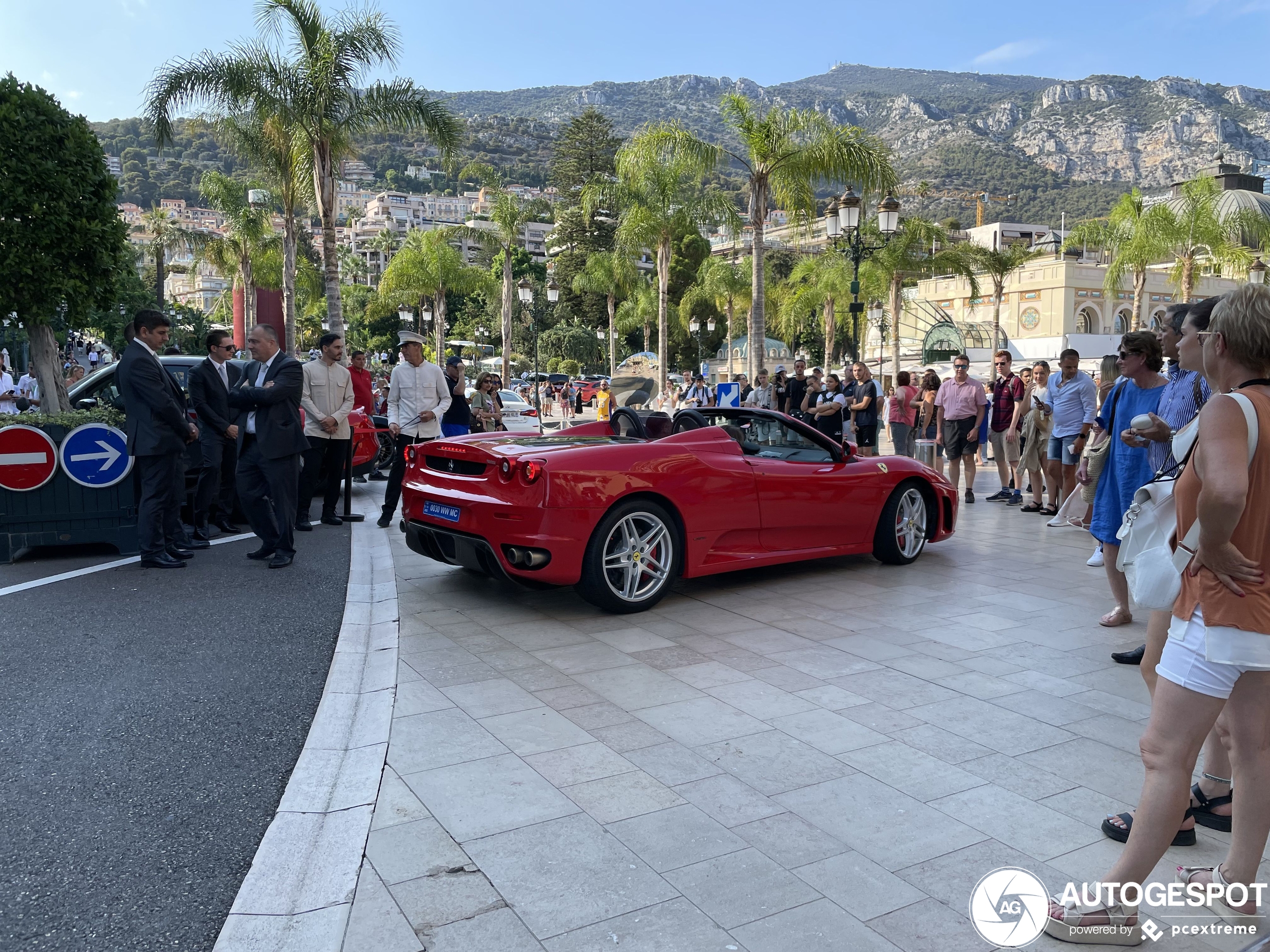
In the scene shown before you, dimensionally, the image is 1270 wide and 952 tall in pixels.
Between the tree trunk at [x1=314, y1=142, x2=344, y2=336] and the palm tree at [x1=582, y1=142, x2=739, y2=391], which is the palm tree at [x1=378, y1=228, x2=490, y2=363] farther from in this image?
the tree trunk at [x1=314, y1=142, x2=344, y2=336]

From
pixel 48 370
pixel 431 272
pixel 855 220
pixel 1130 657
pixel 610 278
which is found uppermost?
pixel 431 272

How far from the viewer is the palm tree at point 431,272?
1921 inches

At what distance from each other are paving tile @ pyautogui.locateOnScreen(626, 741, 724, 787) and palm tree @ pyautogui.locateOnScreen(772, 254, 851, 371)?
1585 inches

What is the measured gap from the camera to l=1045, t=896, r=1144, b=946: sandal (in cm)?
253

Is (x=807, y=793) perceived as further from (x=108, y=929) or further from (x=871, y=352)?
(x=871, y=352)

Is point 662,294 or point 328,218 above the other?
point 328,218

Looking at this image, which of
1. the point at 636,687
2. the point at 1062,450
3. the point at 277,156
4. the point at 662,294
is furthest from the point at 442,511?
the point at 662,294

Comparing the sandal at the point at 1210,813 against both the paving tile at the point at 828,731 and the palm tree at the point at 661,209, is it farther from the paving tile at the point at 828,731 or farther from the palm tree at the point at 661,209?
the palm tree at the point at 661,209

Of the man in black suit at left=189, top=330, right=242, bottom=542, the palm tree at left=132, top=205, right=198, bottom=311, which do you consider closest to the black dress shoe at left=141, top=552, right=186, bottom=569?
the man in black suit at left=189, top=330, right=242, bottom=542

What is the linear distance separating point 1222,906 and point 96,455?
772cm

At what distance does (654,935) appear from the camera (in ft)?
8.33

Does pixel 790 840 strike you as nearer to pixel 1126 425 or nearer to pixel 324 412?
pixel 1126 425

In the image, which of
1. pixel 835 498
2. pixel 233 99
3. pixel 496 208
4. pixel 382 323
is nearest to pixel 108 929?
pixel 835 498

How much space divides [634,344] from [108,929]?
8276 centimetres
